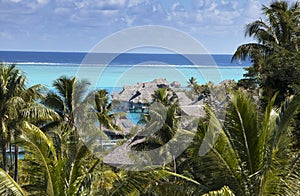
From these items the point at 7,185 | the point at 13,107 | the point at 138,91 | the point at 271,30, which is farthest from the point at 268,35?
the point at 138,91

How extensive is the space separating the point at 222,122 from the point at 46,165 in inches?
117

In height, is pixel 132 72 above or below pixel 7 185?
above

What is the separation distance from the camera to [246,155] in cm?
691

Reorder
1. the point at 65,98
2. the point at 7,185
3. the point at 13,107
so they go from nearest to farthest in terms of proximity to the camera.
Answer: the point at 7,185 < the point at 13,107 < the point at 65,98

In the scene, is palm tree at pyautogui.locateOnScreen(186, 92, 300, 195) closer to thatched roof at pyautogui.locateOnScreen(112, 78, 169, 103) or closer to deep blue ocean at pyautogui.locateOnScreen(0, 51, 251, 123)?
deep blue ocean at pyautogui.locateOnScreen(0, 51, 251, 123)

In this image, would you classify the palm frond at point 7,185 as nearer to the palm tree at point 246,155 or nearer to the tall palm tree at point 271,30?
the palm tree at point 246,155

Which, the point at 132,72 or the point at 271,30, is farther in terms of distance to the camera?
the point at 271,30

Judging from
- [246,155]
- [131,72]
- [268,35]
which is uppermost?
[268,35]

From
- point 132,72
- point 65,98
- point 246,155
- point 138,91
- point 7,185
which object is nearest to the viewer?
point 7,185

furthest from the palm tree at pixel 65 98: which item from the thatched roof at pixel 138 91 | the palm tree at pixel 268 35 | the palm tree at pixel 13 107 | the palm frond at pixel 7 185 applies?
the thatched roof at pixel 138 91

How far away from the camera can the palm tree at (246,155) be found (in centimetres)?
670

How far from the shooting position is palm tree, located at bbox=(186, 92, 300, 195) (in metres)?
6.70

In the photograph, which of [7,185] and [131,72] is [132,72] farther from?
[7,185]

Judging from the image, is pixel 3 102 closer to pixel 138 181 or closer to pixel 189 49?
pixel 189 49
